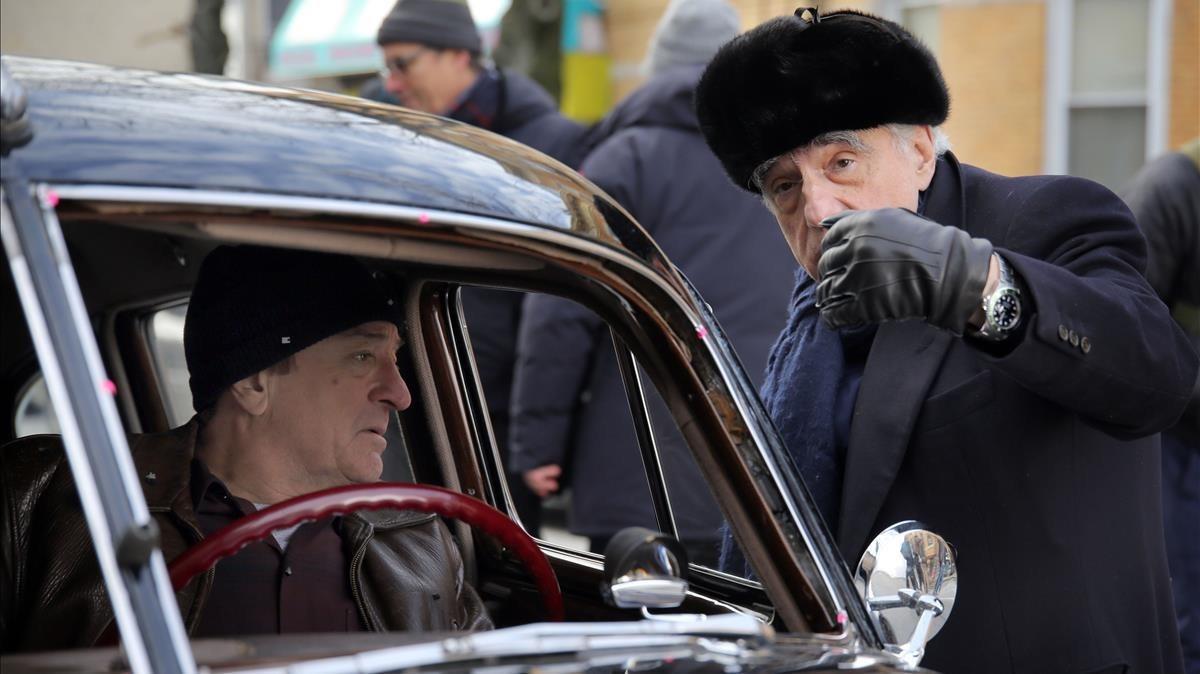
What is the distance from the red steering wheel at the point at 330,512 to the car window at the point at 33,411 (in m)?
1.38

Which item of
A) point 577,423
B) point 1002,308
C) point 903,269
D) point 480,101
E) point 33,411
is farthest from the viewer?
point 480,101

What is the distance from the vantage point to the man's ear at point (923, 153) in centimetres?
257

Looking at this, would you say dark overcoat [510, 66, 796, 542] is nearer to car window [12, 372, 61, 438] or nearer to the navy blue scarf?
car window [12, 372, 61, 438]

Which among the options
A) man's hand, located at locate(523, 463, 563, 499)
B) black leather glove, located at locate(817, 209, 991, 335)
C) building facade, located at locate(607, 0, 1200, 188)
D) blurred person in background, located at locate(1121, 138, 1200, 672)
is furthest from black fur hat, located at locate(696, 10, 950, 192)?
building facade, located at locate(607, 0, 1200, 188)

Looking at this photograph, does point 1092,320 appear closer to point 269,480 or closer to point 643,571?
point 643,571

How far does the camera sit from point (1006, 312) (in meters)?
2.17

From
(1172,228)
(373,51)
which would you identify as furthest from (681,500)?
(373,51)

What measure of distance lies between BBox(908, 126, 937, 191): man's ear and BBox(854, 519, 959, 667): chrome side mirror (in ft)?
2.20

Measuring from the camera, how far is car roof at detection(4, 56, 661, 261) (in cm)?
168

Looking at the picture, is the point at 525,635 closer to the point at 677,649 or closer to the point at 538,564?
the point at 677,649

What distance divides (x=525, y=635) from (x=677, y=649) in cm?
20

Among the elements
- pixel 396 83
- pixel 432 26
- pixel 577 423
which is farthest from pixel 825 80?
pixel 396 83

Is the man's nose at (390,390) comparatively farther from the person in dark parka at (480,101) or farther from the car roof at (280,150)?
the person in dark parka at (480,101)

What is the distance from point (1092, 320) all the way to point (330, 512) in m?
1.09
